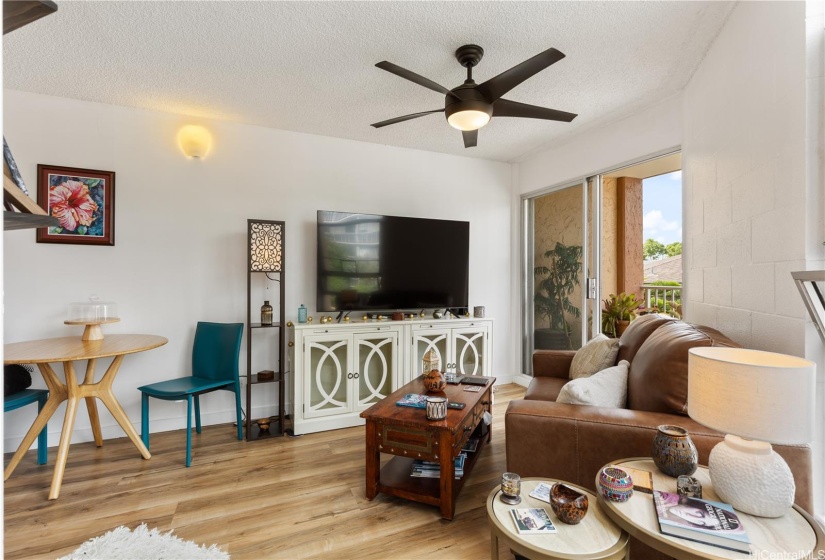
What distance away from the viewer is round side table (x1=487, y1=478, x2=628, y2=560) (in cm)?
126

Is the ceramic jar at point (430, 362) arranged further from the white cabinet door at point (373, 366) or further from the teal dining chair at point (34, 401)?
the teal dining chair at point (34, 401)

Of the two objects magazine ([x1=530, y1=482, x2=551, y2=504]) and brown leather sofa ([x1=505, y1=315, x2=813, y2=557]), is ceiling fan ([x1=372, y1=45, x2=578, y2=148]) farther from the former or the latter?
magazine ([x1=530, y1=482, x2=551, y2=504])

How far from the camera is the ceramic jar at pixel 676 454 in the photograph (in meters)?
1.48

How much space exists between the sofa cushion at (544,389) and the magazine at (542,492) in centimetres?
102

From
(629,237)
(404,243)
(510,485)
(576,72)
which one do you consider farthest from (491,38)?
(629,237)

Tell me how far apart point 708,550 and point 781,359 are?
26.3 inches

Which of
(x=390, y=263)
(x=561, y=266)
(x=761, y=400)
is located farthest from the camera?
(x=561, y=266)

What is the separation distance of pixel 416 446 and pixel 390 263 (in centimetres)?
190

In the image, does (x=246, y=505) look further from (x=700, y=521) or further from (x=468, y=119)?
(x=468, y=119)

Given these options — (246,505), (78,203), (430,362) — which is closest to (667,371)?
(430,362)

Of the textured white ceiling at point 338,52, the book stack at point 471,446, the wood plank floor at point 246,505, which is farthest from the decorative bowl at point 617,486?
the textured white ceiling at point 338,52

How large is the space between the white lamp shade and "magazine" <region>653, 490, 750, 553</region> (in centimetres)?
27

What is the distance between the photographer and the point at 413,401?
2430mm

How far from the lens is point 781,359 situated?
54.8 inches
